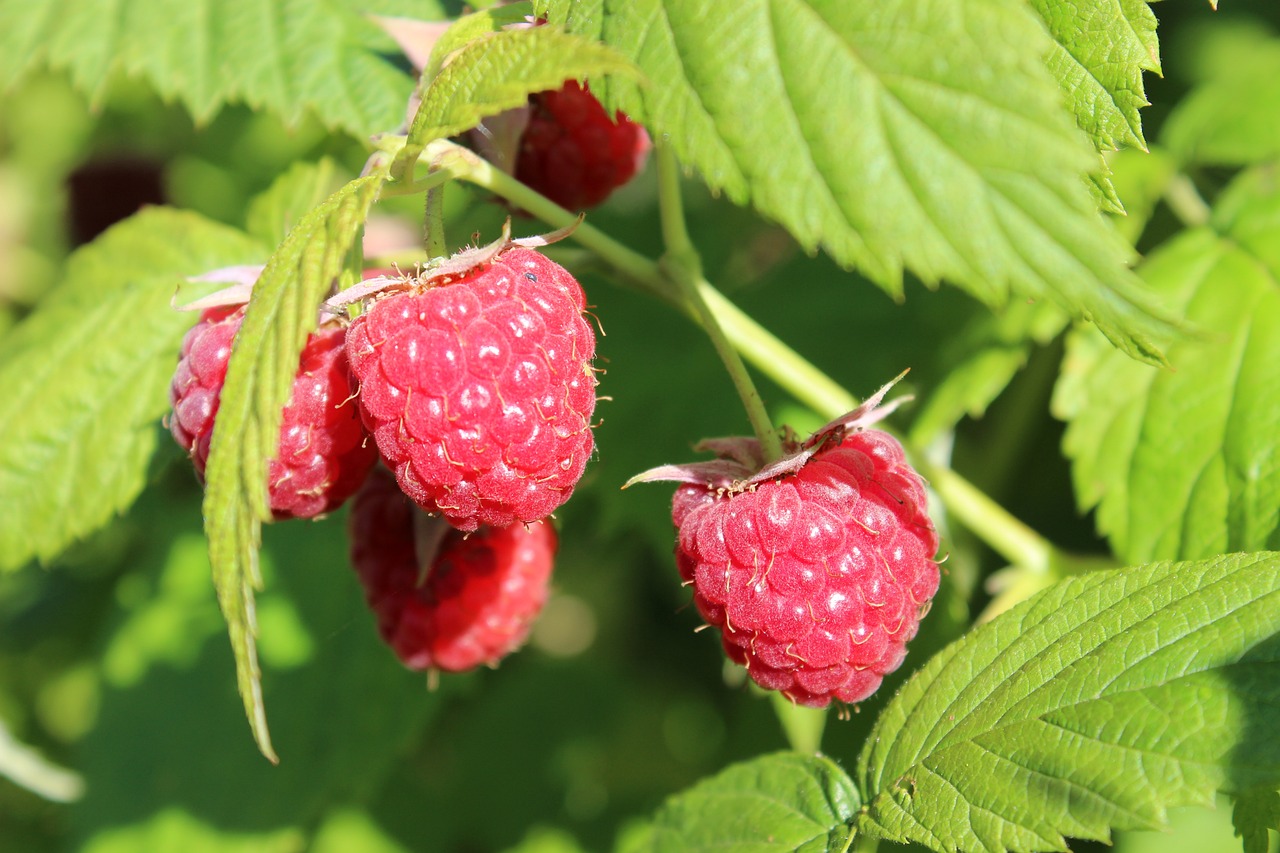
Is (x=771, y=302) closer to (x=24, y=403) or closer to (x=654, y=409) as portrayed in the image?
A: (x=654, y=409)

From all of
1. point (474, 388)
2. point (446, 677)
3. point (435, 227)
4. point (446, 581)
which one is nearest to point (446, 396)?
point (474, 388)

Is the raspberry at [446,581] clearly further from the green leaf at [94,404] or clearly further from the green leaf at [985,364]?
the green leaf at [985,364]

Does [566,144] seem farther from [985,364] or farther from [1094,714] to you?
[1094,714]

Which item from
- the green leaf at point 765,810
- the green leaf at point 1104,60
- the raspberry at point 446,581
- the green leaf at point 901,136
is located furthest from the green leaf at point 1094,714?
the raspberry at point 446,581

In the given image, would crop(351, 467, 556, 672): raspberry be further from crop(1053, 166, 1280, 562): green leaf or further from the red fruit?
crop(1053, 166, 1280, 562): green leaf

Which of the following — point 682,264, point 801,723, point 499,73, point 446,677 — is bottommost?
point 446,677
